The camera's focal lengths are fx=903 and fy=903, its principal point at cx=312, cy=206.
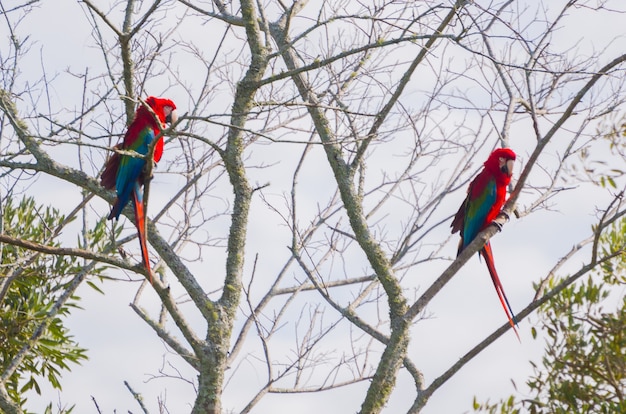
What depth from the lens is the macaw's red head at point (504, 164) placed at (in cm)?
498

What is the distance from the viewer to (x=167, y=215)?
19.4ft

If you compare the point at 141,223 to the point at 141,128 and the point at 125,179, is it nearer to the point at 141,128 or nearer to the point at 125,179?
the point at 125,179

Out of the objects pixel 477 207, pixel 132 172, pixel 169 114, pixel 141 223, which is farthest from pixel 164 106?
pixel 477 207

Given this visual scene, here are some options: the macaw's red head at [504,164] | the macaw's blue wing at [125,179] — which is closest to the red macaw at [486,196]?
the macaw's red head at [504,164]

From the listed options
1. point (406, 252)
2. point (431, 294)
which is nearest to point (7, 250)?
point (406, 252)

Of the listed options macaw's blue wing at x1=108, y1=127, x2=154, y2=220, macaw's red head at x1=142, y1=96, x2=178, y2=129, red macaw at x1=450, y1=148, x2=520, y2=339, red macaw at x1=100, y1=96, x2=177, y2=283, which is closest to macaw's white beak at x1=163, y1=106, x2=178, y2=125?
macaw's red head at x1=142, y1=96, x2=178, y2=129

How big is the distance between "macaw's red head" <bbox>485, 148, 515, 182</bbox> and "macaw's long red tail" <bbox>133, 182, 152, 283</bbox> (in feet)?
6.49

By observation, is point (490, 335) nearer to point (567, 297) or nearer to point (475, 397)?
point (475, 397)

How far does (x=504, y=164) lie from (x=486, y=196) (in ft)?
0.68

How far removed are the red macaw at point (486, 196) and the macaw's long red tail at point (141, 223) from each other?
182cm

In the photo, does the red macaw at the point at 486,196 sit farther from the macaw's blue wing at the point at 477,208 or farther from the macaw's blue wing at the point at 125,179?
the macaw's blue wing at the point at 125,179

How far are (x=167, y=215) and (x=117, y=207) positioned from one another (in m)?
1.74

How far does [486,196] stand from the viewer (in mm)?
4949

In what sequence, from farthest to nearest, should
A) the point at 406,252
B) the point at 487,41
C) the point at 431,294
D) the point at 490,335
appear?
the point at 406,252 → the point at 487,41 → the point at 431,294 → the point at 490,335
